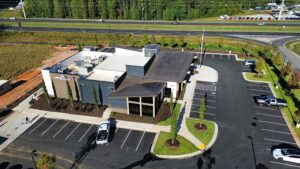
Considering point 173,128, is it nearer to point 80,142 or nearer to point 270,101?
point 80,142

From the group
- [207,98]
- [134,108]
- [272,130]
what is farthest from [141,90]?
[272,130]

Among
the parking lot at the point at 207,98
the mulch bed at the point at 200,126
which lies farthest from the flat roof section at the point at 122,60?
the mulch bed at the point at 200,126

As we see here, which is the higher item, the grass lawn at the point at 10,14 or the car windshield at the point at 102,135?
the grass lawn at the point at 10,14

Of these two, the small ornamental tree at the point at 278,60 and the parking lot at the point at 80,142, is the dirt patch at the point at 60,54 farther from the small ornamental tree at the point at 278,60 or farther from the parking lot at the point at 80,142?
the small ornamental tree at the point at 278,60

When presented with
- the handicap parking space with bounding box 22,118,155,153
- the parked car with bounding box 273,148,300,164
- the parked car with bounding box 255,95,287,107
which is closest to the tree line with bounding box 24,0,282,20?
the parked car with bounding box 255,95,287,107

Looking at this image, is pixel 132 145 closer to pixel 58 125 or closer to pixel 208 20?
pixel 58 125

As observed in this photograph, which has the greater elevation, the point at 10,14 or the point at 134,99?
the point at 10,14

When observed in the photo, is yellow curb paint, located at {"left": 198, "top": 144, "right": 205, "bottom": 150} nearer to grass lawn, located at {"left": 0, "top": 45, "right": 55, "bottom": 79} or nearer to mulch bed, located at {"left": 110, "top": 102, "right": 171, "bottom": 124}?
mulch bed, located at {"left": 110, "top": 102, "right": 171, "bottom": 124}

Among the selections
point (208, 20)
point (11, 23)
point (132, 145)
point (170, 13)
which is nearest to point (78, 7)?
point (11, 23)
